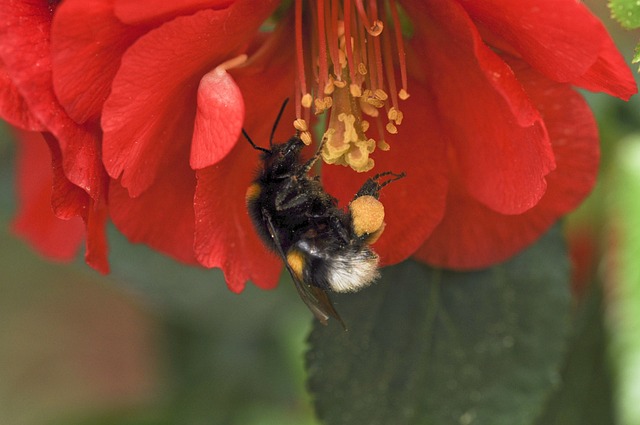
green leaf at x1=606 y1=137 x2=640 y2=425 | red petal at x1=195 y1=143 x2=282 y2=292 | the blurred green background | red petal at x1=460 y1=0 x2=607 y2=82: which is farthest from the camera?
the blurred green background

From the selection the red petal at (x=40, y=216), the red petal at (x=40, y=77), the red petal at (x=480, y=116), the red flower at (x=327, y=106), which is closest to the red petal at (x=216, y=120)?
the red flower at (x=327, y=106)

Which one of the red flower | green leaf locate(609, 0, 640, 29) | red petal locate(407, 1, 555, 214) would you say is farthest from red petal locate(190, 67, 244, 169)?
green leaf locate(609, 0, 640, 29)

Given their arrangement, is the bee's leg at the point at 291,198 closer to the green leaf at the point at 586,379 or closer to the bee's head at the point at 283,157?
the bee's head at the point at 283,157

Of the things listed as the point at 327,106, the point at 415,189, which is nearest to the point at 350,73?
the point at 327,106

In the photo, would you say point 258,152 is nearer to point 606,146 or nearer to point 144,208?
point 144,208

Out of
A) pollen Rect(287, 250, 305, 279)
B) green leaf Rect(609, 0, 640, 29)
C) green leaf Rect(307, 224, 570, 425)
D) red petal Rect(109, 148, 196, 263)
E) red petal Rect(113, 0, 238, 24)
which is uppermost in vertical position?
green leaf Rect(609, 0, 640, 29)

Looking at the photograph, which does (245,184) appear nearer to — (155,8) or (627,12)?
(155,8)

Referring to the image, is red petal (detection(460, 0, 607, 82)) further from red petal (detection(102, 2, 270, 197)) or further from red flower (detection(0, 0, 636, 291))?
red petal (detection(102, 2, 270, 197))
